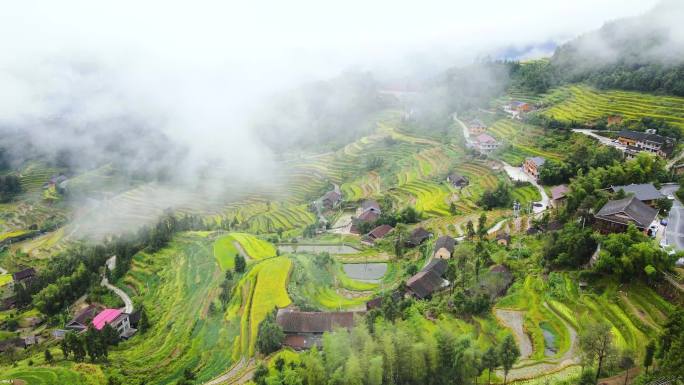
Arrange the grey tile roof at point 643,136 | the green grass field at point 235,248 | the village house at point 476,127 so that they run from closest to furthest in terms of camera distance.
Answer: the green grass field at point 235,248
the grey tile roof at point 643,136
the village house at point 476,127

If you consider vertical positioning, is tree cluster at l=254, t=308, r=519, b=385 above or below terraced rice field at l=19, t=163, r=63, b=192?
above

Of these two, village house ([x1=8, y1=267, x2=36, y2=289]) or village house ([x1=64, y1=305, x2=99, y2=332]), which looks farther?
village house ([x1=8, y1=267, x2=36, y2=289])

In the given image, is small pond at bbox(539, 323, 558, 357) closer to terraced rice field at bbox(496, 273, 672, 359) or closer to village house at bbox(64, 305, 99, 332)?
terraced rice field at bbox(496, 273, 672, 359)

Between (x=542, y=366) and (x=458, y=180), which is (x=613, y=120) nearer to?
(x=458, y=180)

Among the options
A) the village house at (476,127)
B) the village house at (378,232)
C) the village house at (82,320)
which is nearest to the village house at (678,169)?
the village house at (378,232)

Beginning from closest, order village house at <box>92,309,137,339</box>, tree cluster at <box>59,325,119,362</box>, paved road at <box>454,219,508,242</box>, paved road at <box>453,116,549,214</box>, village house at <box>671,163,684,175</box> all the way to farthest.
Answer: tree cluster at <box>59,325,119,362</box>
village house at <box>92,309,137,339</box>
village house at <box>671,163,684,175</box>
paved road at <box>454,219,508,242</box>
paved road at <box>453,116,549,214</box>

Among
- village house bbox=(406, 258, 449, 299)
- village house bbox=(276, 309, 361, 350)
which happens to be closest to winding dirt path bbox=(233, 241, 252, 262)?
village house bbox=(276, 309, 361, 350)

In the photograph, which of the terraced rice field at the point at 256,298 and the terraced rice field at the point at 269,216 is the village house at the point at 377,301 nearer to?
the terraced rice field at the point at 256,298

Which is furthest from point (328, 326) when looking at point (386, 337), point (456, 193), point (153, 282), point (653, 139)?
point (653, 139)
